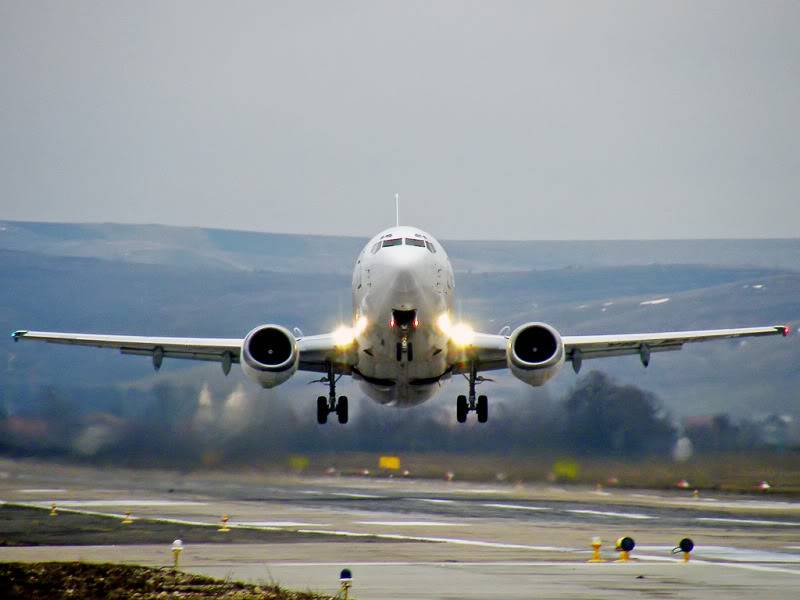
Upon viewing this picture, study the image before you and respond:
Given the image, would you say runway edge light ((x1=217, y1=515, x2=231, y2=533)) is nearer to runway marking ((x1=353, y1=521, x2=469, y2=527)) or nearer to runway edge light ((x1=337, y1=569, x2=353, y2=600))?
runway marking ((x1=353, y1=521, x2=469, y2=527))

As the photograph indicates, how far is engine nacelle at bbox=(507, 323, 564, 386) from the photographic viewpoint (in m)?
38.1

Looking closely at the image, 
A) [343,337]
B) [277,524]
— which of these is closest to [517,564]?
[277,524]

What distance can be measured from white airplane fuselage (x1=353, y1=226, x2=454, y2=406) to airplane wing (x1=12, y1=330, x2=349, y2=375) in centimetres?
154

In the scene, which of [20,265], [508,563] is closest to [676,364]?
[508,563]

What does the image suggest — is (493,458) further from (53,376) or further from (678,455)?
(53,376)

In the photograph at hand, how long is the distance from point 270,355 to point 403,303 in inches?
183

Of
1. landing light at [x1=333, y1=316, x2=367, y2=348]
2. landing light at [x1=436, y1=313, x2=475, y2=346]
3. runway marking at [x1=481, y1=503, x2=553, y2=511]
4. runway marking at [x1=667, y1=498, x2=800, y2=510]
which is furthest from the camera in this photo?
runway marking at [x1=481, y1=503, x2=553, y2=511]

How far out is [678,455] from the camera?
175 ft

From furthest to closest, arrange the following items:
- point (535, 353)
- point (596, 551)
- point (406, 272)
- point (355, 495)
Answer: point (355, 495)
point (535, 353)
point (406, 272)
point (596, 551)

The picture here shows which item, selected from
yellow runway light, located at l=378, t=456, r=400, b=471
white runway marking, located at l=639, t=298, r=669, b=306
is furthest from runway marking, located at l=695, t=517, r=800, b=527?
white runway marking, located at l=639, t=298, r=669, b=306

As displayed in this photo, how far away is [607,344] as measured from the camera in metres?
44.0

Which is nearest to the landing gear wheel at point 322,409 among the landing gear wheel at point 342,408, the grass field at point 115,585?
the landing gear wheel at point 342,408

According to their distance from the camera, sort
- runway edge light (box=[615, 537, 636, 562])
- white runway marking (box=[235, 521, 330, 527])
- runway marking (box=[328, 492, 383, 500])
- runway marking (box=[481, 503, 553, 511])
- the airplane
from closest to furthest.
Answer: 1. runway edge light (box=[615, 537, 636, 562])
2. the airplane
3. white runway marking (box=[235, 521, 330, 527])
4. runway marking (box=[481, 503, 553, 511])
5. runway marking (box=[328, 492, 383, 500])

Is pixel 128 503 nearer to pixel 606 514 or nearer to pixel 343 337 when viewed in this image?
pixel 343 337
